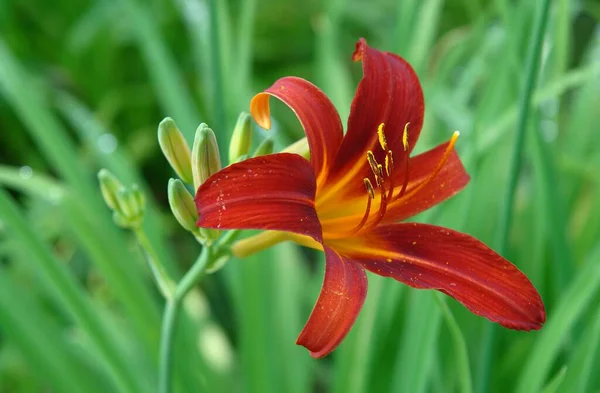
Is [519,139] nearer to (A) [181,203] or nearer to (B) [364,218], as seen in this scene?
(B) [364,218]

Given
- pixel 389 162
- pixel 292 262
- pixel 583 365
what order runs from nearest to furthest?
1. pixel 389 162
2. pixel 583 365
3. pixel 292 262

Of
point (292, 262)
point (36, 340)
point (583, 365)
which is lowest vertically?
point (583, 365)

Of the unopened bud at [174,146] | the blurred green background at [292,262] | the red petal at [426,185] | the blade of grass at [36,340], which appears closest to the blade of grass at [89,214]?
the blurred green background at [292,262]

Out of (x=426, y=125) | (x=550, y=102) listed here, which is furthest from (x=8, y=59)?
(x=550, y=102)

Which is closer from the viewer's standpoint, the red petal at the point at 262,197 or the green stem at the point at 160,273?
the red petal at the point at 262,197

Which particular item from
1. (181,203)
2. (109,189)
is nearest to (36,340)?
(109,189)

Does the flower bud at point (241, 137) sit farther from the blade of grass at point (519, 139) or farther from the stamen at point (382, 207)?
the blade of grass at point (519, 139)

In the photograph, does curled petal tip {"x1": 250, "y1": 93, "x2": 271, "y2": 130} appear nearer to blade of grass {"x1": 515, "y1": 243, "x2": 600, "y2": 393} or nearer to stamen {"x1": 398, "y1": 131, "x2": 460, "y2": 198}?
stamen {"x1": 398, "y1": 131, "x2": 460, "y2": 198}
